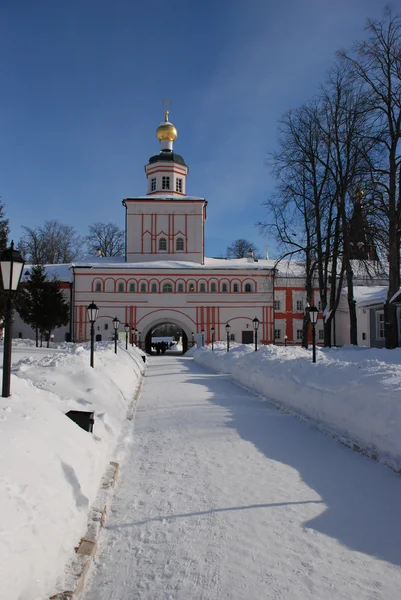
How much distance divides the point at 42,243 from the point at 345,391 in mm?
53785

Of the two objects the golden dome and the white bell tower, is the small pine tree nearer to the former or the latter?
the white bell tower

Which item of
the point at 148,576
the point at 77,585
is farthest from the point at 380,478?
the point at 77,585

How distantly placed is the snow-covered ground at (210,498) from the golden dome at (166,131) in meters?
44.9

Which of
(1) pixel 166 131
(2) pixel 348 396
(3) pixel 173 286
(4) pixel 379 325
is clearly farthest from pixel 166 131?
(2) pixel 348 396

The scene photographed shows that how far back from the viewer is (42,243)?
56.6m

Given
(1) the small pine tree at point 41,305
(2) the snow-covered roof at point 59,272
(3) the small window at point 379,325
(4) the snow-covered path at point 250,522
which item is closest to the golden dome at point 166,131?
(2) the snow-covered roof at point 59,272

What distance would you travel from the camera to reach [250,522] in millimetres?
4230

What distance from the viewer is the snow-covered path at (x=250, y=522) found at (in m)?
3.23

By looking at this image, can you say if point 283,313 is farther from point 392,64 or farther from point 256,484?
point 256,484

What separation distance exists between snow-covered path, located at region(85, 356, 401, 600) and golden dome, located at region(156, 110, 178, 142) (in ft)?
152

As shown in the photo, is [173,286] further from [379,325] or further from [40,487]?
[40,487]

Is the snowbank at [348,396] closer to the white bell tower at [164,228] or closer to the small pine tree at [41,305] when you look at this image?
the small pine tree at [41,305]

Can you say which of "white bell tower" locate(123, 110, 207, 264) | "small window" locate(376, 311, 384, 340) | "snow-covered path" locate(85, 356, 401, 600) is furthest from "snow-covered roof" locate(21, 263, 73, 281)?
"snow-covered path" locate(85, 356, 401, 600)

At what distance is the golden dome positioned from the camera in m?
49.5
